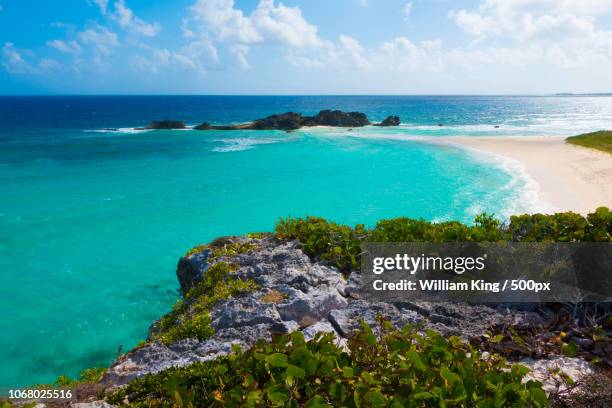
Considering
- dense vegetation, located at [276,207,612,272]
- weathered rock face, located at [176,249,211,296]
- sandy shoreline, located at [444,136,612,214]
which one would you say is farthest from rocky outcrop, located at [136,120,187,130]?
Result: dense vegetation, located at [276,207,612,272]

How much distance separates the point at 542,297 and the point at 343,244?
11.6ft

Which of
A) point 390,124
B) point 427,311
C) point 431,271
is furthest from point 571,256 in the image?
point 390,124

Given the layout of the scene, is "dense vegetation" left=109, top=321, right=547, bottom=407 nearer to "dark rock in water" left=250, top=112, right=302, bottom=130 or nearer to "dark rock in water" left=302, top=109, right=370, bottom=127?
"dark rock in water" left=250, top=112, right=302, bottom=130

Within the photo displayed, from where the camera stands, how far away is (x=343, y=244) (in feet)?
26.8

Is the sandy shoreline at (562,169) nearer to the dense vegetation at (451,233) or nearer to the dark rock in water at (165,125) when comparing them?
the dense vegetation at (451,233)

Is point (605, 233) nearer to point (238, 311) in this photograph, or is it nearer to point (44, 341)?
point (238, 311)

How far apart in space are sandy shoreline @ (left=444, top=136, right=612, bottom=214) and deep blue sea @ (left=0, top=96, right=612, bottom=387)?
1386 millimetres

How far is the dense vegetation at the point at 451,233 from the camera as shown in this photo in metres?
7.31

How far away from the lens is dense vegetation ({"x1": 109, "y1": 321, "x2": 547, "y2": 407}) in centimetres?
338

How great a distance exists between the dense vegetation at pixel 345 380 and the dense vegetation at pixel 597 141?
1607 inches

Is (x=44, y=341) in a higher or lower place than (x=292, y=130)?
lower

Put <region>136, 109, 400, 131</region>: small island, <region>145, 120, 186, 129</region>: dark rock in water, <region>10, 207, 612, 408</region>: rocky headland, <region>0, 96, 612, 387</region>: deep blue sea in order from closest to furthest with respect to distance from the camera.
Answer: <region>10, 207, 612, 408</region>: rocky headland → <region>0, 96, 612, 387</region>: deep blue sea → <region>136, 109, 400, 131</region>: small island → <region>145, 120, 186, 129</region>: dark rock in water

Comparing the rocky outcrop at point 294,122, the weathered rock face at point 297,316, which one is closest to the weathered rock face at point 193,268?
the weathered rock face at point 297,316

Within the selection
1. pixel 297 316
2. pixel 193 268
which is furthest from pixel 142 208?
pixel 297 316
